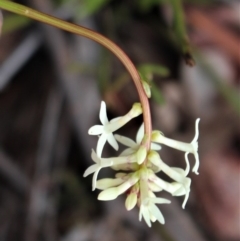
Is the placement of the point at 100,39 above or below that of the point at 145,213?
above

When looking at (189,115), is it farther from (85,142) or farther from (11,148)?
(11,148)

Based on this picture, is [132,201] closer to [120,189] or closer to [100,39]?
[120,189]

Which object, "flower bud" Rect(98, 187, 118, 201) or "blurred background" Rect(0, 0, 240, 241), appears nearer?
"flower bud" Rect(98, 187, 118, 201)

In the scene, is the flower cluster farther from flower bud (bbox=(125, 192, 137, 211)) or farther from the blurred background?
the blurred background

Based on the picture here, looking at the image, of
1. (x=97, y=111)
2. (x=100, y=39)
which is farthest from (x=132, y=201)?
(x=97, y=111)

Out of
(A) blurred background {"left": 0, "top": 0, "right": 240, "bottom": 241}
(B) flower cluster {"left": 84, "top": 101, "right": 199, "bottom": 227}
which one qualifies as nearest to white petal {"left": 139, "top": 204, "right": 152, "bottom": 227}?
(B) flower cluster {"left": 84, "top": 101, "right": 199, "bottom": 227}

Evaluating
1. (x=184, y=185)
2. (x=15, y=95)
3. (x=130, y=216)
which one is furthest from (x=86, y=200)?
(x=184, y=185)

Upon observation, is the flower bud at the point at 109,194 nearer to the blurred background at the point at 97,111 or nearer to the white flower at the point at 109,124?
the white flower at the point at 109,124
